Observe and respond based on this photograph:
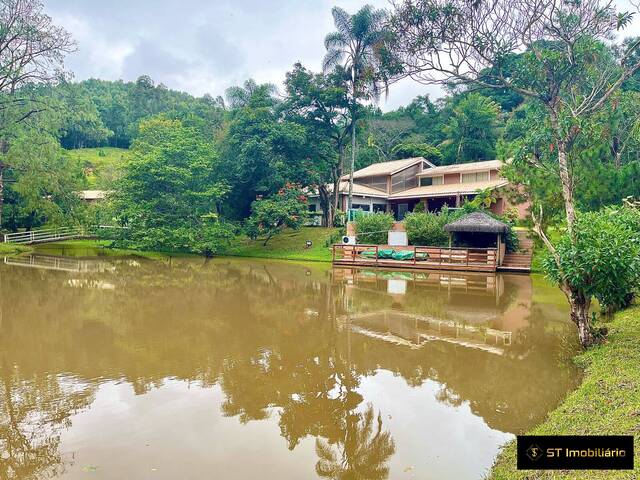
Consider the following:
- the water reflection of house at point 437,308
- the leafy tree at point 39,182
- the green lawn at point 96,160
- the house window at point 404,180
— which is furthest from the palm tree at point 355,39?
the green lawn at point 96,160

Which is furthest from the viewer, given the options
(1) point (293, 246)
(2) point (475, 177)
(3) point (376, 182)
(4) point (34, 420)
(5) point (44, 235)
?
(3) point (376, 182)

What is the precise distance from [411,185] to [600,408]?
89.6 ft

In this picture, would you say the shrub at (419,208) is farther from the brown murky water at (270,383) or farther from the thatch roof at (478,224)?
the brown murky water at (270,383)

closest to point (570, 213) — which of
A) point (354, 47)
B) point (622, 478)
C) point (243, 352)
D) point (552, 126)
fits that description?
point (552, 126)

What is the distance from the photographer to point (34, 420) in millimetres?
5039

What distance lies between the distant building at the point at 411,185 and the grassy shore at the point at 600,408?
2070 centimetres

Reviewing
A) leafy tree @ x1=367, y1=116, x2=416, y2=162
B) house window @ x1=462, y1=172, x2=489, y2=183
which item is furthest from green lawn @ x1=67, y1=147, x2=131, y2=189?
house window @ x1=462, y1=172, x2=489, y2=183

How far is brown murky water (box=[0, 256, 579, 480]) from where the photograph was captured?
4344mm

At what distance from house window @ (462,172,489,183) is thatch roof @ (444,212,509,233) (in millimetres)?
7091

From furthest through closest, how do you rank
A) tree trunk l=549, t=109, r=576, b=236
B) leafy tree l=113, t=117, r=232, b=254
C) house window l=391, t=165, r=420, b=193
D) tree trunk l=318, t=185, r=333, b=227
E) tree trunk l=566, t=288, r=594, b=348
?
1. house window l=391, t=165, r=420, b=193
2. tree trunk l=318, t=185, r=333, b=227
3. leafy tree l=113, t=117, r=232, b=254
4. tree trunk l=549, t=109, r=576, b=236
5. tree trunk l=566, t=288, r=594, b=348

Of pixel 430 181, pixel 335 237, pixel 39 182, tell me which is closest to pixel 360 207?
pixel 335 237

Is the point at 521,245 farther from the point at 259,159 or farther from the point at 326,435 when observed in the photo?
the point at 326,435

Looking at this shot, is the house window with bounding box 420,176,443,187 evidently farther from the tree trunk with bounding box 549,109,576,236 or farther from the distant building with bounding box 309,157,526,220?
the tree trunk with bounding box 549,109,576,236

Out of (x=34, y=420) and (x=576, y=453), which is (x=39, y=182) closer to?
(x=34, y=420)
